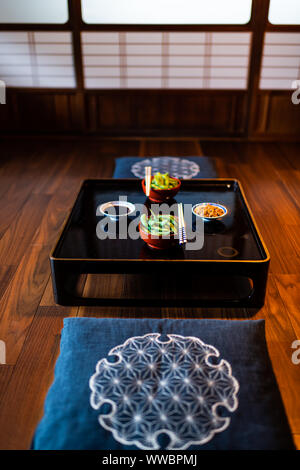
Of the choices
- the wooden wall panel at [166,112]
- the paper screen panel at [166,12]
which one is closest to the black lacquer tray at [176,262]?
the wooden wall panel at [166,112]

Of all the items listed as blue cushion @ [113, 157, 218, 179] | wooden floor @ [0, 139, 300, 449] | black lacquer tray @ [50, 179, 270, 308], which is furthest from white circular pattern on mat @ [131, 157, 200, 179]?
black lacquer tray @ [50, 179, 270, 308]

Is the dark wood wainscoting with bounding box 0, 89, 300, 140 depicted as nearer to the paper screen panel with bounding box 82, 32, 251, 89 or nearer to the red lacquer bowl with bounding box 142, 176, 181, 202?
the paper screen panel with bounding box 82, 32, 251, 89

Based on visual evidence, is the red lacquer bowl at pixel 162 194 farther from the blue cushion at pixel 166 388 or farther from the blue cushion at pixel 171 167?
the blue cushion at pixel 166 388

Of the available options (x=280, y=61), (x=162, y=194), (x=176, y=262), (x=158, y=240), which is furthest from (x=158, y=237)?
(x=280, y=61)

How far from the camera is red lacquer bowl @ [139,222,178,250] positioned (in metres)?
2.04

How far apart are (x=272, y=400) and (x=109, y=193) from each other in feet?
5.40

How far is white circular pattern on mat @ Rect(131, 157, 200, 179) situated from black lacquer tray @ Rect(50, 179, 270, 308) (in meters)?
0.76

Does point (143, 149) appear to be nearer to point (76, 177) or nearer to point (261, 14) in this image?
point (76, 177)

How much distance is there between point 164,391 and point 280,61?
3992 mm

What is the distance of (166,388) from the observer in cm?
149

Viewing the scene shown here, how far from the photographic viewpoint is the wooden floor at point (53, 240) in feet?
5.74

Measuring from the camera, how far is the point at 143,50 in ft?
14.6

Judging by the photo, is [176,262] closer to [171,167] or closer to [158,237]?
[158,237]

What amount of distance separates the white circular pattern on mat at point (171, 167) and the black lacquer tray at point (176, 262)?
2.48 ft
